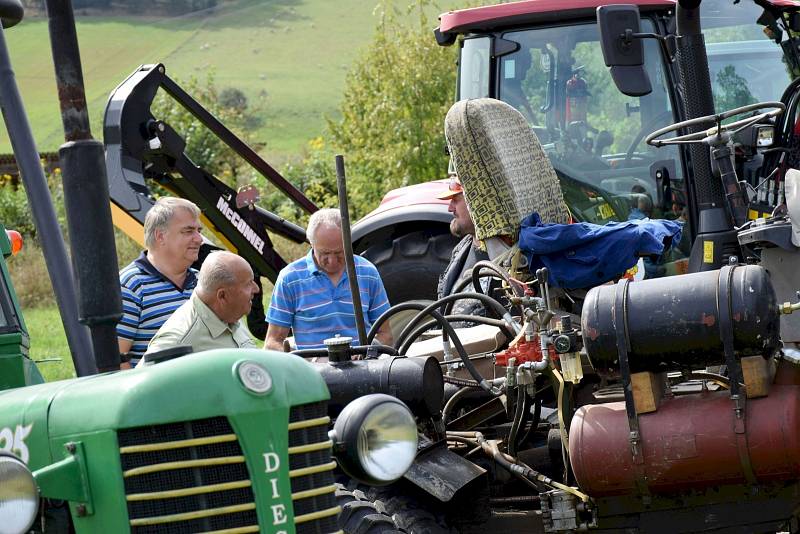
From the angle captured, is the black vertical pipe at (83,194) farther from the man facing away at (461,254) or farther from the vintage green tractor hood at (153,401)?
the man facing away at (461,254)

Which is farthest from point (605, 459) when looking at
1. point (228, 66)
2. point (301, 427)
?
point (228, 66)

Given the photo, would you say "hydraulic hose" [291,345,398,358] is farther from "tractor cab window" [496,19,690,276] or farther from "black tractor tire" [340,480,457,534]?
"tractor cab window" [496,19,690,276]

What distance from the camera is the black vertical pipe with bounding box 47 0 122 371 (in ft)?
11.8

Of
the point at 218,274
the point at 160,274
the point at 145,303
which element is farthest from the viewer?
the point at 160,274

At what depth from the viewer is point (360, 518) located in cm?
484

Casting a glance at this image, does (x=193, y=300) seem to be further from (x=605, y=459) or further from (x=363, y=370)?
(x=605, y=459)

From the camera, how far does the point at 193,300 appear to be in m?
5.20

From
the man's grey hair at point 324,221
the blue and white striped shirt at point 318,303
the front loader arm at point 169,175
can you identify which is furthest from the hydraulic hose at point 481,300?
the front loader arm at point 169,175

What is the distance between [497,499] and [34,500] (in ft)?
9.03

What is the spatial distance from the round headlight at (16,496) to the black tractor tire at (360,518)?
1649mm

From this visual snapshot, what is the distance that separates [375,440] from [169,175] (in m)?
5.92

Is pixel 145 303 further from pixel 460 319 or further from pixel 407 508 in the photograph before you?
pixel 407 508

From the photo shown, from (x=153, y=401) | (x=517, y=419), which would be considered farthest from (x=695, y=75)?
(x=153, y=401)

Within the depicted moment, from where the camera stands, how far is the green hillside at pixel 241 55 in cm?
4756
